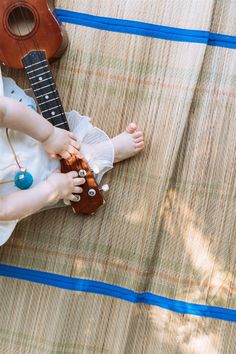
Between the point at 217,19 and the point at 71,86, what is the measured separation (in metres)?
0.41

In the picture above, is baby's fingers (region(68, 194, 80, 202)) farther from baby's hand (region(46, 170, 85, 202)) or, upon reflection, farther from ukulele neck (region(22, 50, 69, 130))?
ukulele neck (region(22, 50, 69, 130))

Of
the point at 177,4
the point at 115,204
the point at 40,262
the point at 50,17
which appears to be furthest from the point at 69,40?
the point at 40,262

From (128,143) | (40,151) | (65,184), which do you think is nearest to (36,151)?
(40,151)

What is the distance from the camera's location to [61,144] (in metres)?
1.22

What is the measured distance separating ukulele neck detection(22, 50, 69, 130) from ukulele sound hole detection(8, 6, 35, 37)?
0.08 m

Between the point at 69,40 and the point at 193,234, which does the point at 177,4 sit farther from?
the point at 193,234

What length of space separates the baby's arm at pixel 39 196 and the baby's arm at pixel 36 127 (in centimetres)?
6

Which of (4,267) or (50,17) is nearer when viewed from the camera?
(50,17)

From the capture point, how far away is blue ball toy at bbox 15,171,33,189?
1222mm

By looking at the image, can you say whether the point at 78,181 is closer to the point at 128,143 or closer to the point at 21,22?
the point at 128,143

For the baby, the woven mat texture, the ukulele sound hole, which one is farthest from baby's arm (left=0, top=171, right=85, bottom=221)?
the ukulele sound hole

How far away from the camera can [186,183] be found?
1311mm

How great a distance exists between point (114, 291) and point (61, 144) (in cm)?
40

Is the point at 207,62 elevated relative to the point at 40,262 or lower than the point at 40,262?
elevated
